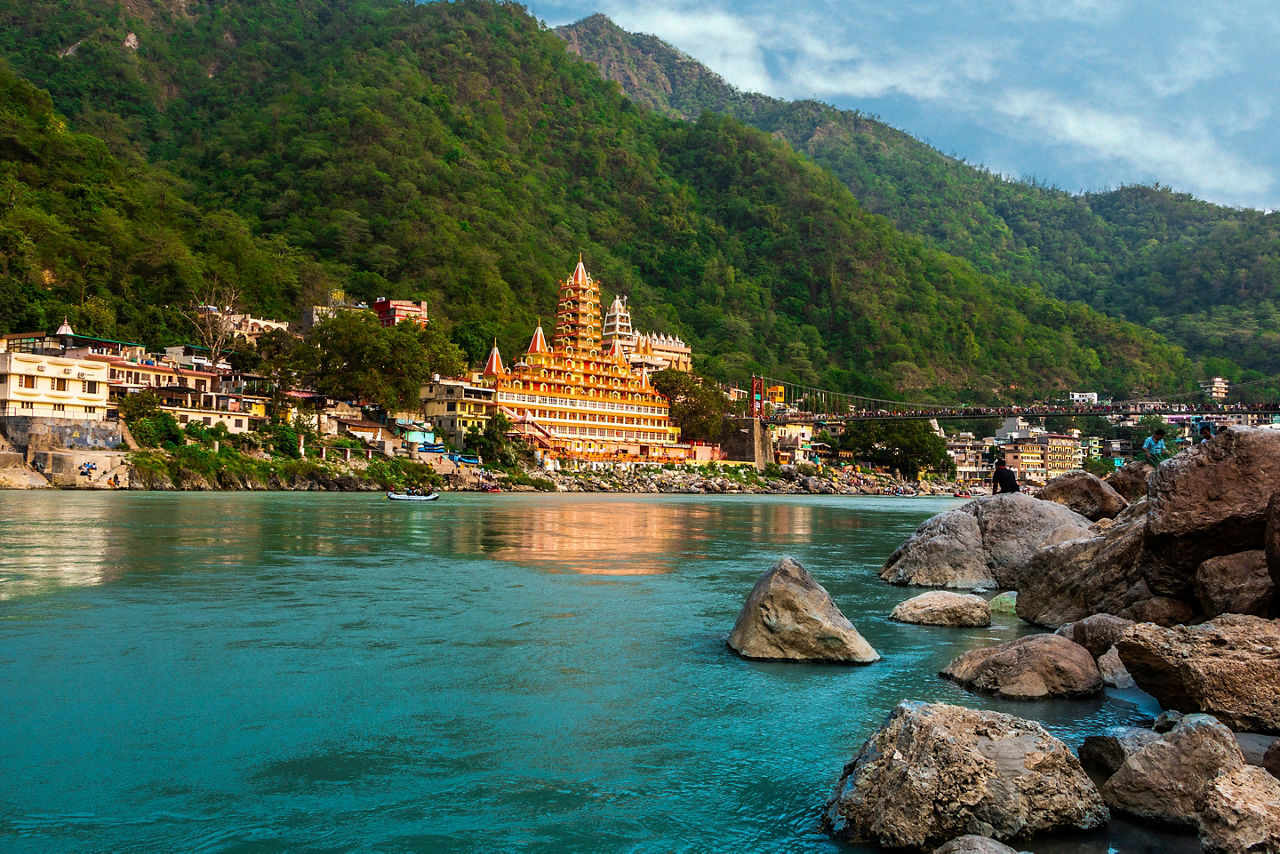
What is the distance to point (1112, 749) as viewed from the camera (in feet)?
20.7

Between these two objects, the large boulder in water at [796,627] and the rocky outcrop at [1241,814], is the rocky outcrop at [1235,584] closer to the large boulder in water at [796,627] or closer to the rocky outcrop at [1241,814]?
the large boulder in water at [796,627]

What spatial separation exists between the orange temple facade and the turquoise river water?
58900 mm

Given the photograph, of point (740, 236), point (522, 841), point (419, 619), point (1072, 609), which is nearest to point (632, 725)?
point (522, 841)

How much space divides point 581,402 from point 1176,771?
77567 millimetres

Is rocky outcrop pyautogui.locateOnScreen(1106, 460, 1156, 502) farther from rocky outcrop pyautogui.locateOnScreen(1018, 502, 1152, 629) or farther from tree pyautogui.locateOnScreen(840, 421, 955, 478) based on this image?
tree pyautogui.locateOnScreen(840, 421, 955, 478)

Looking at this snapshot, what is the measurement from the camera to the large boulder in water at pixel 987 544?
50.2 ft

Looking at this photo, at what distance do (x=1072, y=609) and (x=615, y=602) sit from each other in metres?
6.06

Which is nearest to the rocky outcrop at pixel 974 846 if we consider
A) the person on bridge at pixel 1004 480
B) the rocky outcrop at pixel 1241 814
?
the rocky outcrop at pixel 1241 814

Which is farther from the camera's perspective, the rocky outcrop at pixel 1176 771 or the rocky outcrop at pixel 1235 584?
the rocky outcrop at pixel 1235 584

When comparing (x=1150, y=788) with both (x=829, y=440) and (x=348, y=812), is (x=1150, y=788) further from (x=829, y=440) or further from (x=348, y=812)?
(x=829, y=440)

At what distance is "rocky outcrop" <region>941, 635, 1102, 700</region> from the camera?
8172 millimetres

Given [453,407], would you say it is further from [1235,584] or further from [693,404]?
[1235,584]

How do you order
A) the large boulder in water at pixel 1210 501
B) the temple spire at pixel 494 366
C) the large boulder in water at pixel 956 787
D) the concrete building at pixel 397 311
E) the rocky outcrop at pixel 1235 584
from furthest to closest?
the concrete building at pixel 397 311 → the temple spire at pixel 494 366 → the large boulder in water at pixel 1210 501 → the rocky outcrop at pixel 1235 584 → the large boulder in water at pixel 956 787

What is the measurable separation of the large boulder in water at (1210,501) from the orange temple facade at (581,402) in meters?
63.7
